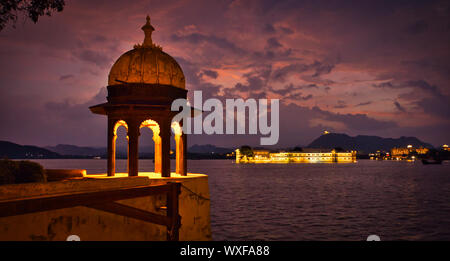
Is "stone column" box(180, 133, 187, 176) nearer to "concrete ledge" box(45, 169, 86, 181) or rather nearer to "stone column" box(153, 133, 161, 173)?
"stone column" box(153, 133, 161, 173)

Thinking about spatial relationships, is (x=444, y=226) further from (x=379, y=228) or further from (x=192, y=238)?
(x=192, y=238)

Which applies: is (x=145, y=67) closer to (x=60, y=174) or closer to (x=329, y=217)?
(x=60, y=174)

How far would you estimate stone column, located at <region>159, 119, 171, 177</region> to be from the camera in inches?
625

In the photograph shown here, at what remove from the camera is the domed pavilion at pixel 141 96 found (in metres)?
15.8

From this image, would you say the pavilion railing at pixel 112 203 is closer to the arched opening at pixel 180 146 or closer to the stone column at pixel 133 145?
the stone column at pixel 133 145

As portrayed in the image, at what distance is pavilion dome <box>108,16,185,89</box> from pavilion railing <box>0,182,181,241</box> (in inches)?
223

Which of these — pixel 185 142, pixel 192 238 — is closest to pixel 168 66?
pixel 185 142

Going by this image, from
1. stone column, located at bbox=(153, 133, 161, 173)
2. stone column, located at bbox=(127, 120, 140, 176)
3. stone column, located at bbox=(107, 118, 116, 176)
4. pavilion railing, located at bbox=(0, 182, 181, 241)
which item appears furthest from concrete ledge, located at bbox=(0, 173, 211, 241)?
stone column, located at bbox=(153, 133, 161, 173)

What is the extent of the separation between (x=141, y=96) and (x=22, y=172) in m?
5.39

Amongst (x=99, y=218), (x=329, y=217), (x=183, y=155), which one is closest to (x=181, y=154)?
(x=183, y=155)

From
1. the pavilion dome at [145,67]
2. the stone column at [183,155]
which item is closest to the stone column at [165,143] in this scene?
the stone column at [183,155]
